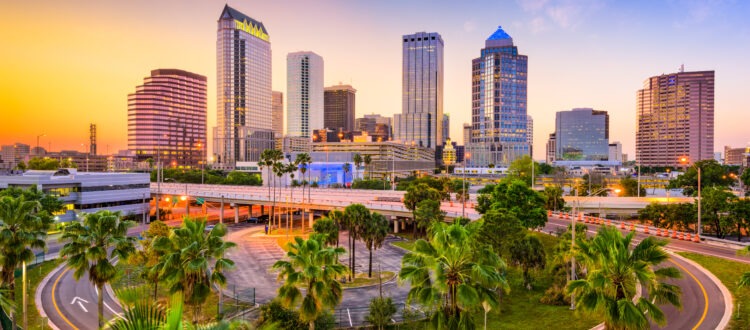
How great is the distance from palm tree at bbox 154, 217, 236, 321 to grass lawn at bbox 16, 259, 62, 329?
15.1 metres

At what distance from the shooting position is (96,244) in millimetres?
29109

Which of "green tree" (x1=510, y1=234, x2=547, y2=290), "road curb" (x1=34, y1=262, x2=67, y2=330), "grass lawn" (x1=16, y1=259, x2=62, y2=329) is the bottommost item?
"road curb" (x1=34, y1=262, x2=67, y2=330)

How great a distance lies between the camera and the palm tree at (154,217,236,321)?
24781 mm

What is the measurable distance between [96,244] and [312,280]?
52.1 feet

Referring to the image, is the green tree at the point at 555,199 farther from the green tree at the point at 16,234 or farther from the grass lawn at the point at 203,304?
the green tree at the point at 16,234

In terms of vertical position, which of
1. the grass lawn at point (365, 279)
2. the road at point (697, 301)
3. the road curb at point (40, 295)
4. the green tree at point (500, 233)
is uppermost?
the green tree at point (500, 233)

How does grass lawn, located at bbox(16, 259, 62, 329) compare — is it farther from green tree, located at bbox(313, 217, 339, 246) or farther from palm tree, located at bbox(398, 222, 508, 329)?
palm tree, located at bbox(398, 222, 508, 329)

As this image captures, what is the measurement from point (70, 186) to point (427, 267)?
3678 inches

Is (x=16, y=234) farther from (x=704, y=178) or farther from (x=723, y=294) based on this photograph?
(x=704, y=178)

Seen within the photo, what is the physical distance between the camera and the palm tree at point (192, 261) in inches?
976

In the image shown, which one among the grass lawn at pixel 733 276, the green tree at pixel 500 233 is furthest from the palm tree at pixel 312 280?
the grass lawn at pixel 733 276

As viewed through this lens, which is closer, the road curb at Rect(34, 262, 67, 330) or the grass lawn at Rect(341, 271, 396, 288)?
the road curb at Rect(34, 262, 67, 330)

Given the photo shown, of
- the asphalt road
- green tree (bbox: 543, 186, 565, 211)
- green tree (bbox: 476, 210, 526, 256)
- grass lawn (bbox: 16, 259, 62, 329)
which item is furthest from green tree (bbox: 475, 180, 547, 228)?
grass lawn (bbox: 16, 259, 62, 329)

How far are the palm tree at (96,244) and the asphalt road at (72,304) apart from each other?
8.53 m
